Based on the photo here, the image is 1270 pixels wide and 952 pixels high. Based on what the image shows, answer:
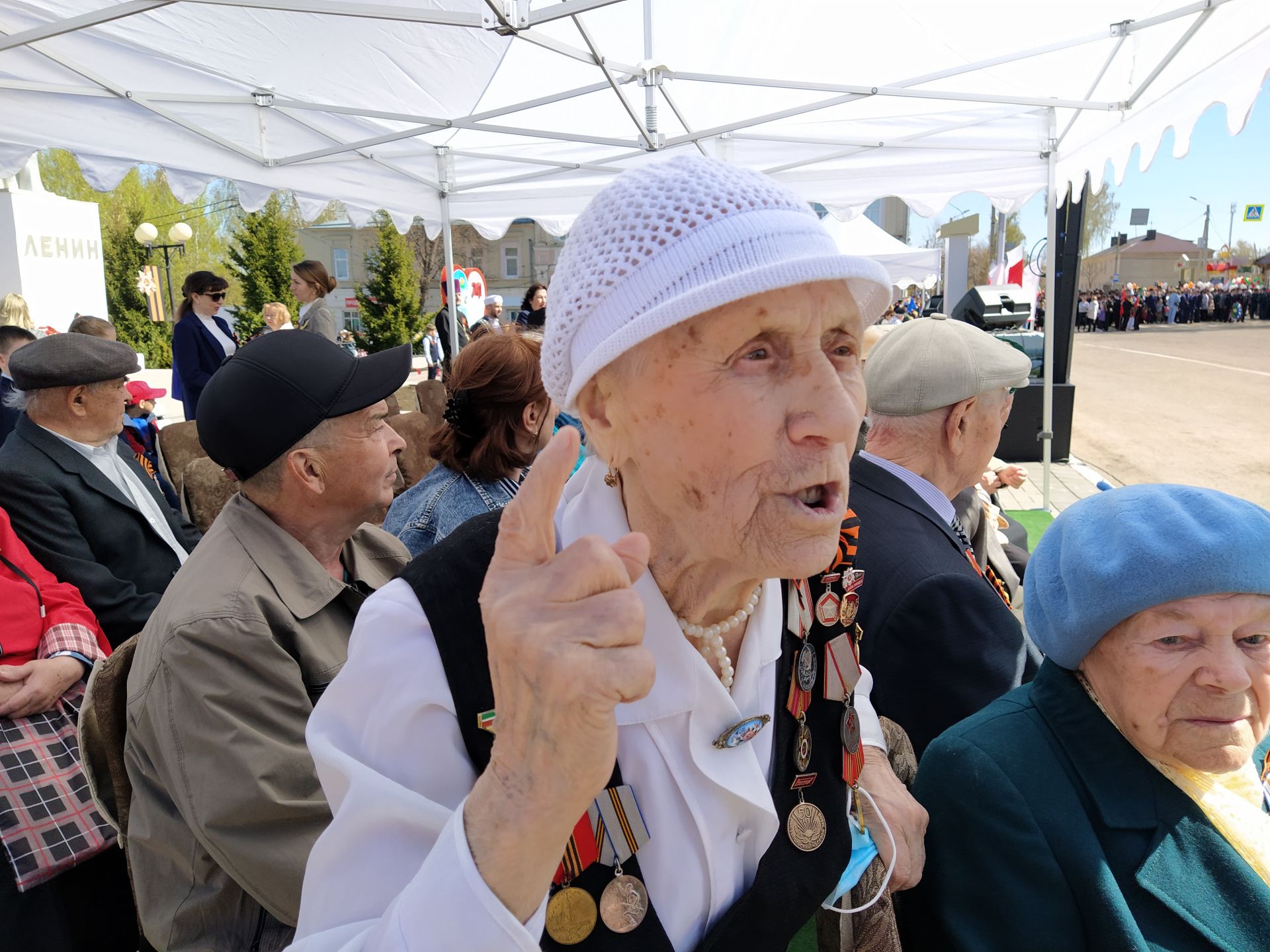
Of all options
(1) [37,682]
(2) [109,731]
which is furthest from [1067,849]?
(1) [37,682]

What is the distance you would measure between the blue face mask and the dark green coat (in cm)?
21

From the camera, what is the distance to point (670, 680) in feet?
3.73

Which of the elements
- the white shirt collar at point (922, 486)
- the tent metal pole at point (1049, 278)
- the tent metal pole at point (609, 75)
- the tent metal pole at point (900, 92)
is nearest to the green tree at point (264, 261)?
the tent metal pole at point (609, 75)

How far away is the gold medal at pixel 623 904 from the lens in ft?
3.47

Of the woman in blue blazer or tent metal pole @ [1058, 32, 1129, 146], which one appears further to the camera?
the woman in blue blazer

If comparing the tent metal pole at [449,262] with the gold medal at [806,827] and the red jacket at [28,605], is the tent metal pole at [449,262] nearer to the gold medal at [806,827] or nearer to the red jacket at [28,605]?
the red jacket at [28,605]

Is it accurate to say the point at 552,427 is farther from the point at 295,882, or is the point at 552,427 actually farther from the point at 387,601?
the point at 387,601

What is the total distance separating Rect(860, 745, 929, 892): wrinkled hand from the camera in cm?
146

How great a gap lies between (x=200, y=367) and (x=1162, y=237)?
100140 millimetres

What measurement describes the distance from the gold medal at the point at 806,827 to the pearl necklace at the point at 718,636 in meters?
0.22

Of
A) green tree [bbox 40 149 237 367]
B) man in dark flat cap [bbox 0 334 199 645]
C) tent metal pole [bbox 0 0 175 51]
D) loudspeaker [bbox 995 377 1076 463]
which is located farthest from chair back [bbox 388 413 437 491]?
green tree [bbox 40 149 237 367]

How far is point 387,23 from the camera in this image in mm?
5082

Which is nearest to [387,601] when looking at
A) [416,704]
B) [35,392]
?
[416,704]

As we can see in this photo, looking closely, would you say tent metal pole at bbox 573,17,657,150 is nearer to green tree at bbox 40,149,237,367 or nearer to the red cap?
the red cap
